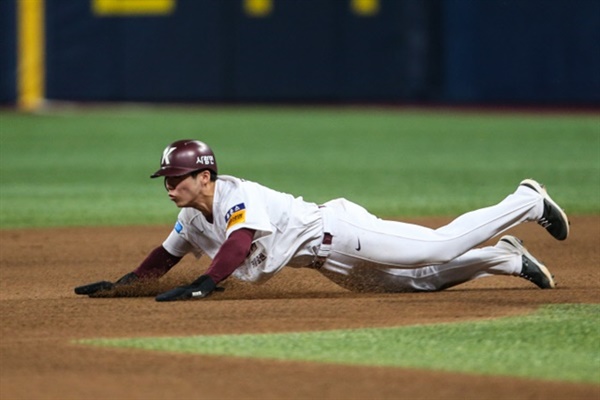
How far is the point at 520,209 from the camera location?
6.28 metres

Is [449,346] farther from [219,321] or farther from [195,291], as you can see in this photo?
[195,291]

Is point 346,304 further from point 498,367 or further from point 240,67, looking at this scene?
point 240,67

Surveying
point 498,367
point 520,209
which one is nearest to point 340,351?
point 498,367

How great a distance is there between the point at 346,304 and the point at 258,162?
29.3 feet

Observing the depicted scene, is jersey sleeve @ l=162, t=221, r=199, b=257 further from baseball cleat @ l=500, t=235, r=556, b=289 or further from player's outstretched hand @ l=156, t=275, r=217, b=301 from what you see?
baseball cleat @ l=500, t=235, r=556, b=289

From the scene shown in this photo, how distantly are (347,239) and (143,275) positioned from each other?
112cm

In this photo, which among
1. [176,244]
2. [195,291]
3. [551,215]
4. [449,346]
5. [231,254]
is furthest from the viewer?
[551,215]

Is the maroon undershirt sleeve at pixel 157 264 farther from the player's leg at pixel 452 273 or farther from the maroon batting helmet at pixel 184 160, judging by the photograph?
the player's leg at pixel 452 273

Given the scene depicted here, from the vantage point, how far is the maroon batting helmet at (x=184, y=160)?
5770mm

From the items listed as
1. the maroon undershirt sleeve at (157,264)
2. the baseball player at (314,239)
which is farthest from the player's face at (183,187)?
the maroon undershirt sleeve at (157,264)

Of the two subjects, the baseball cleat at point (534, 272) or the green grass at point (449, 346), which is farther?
the baseball cleat at point (534, 272)

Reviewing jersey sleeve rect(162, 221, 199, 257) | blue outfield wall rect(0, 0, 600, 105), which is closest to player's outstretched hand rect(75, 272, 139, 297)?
jersey sleeve rect(162, 221, 199, 257)

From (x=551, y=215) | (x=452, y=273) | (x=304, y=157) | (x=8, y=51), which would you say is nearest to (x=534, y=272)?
(x=551, y=215)

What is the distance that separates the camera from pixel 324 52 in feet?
77.0
